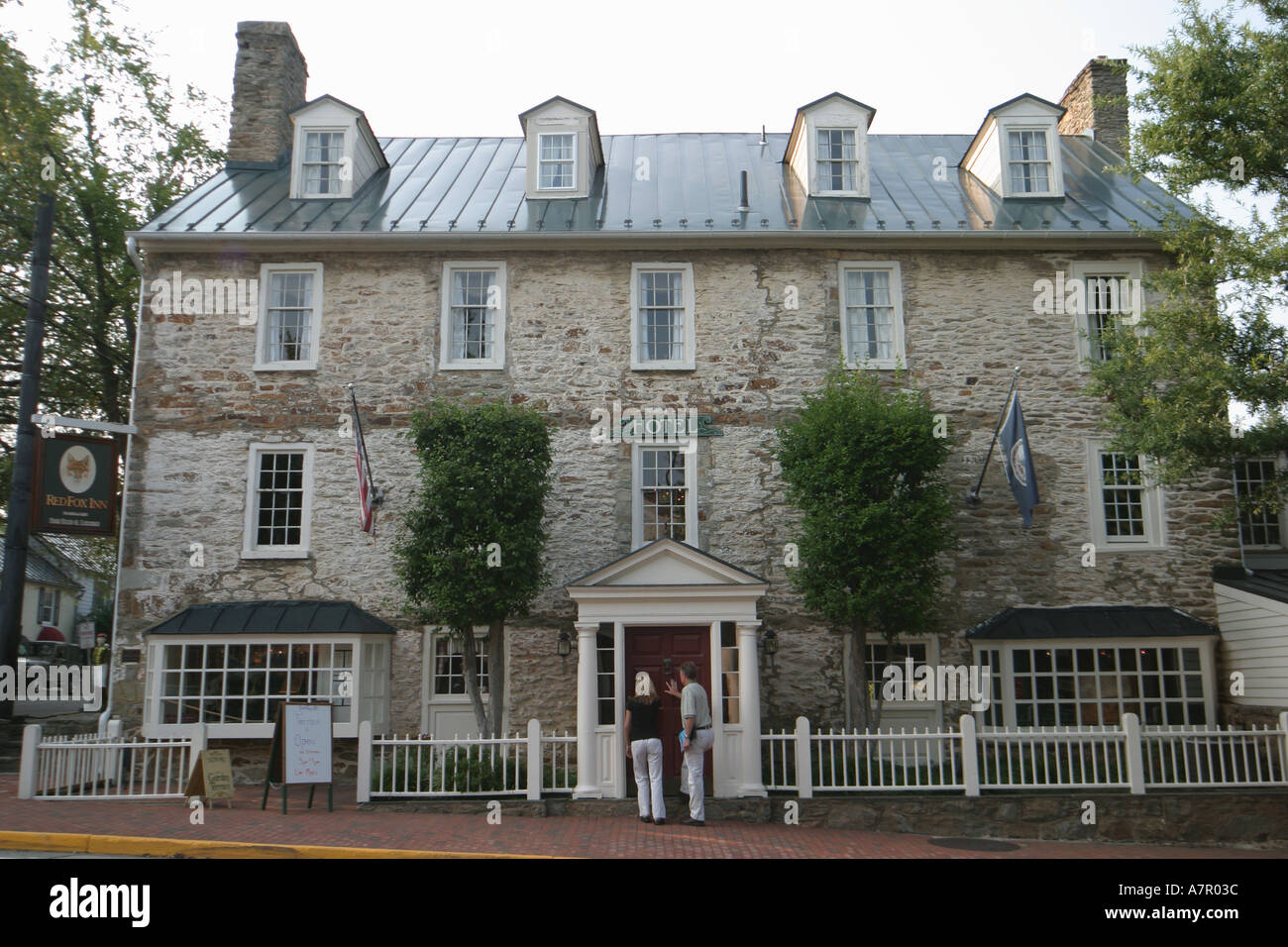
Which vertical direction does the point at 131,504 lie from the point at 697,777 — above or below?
above

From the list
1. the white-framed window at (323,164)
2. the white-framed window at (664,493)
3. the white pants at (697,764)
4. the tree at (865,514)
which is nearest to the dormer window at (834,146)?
the tree at (865,514)

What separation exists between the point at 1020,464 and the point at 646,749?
21.3 ft

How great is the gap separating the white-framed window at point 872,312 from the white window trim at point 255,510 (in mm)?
8849

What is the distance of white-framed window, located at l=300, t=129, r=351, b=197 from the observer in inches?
677

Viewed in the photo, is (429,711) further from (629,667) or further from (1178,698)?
(1178,698)

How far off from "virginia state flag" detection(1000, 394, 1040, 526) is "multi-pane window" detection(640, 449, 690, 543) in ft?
15.8

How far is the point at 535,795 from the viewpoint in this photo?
Result: 1177cm

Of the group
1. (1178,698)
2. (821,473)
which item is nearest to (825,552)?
(821,473)

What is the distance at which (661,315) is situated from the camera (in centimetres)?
1587

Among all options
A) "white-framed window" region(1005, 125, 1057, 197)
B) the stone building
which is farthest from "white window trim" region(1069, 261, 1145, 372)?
"white-framed window" region(1005, 125, 1057, 197)

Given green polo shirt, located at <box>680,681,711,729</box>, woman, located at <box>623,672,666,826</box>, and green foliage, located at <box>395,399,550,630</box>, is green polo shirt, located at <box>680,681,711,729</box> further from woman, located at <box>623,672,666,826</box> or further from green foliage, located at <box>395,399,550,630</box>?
green foliage, located at <box>395,399,550,630</box>

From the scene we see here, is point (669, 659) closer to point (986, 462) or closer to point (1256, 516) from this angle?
point (986, 462)

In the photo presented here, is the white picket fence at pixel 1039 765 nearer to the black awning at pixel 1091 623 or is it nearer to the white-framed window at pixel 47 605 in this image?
the black awning at pixel 1091 623
